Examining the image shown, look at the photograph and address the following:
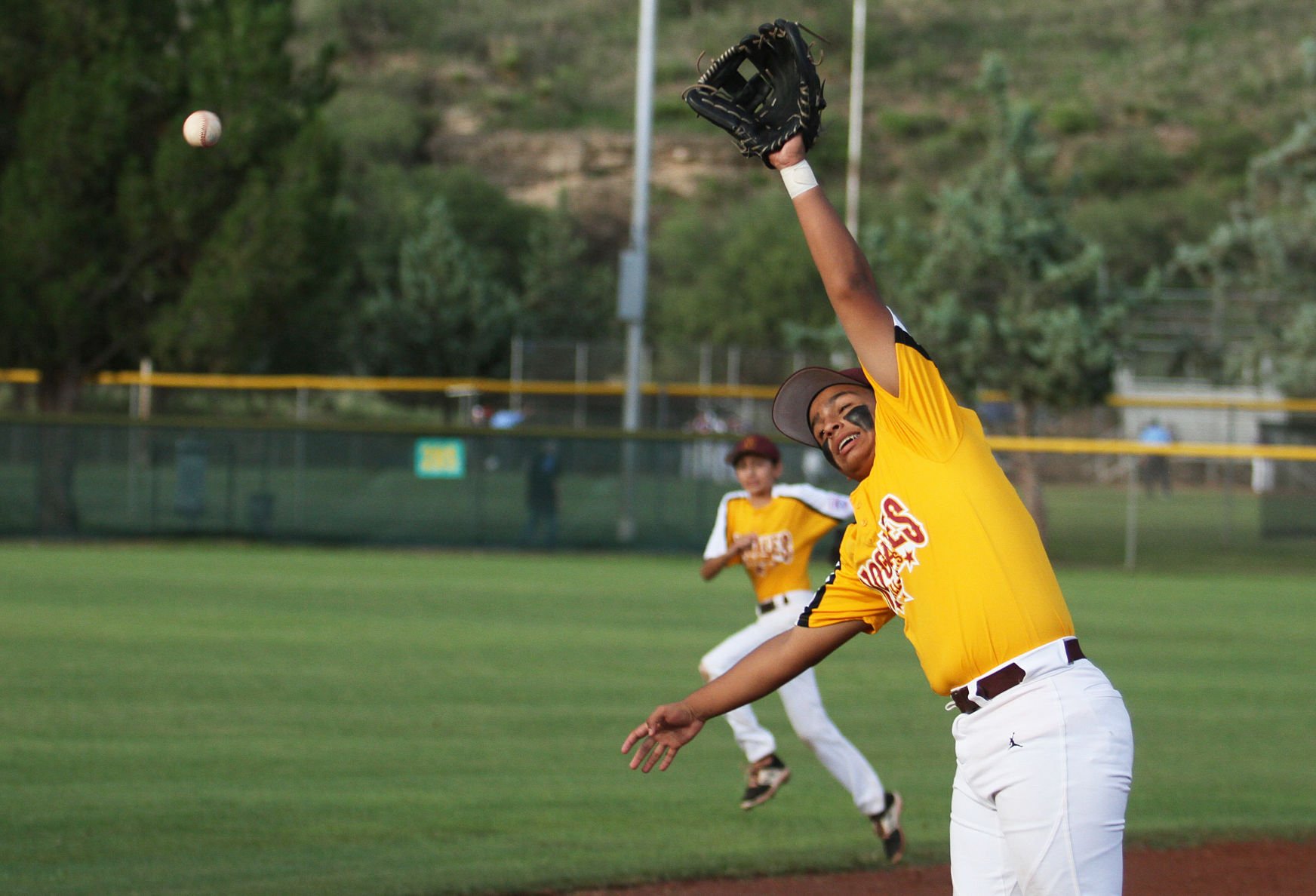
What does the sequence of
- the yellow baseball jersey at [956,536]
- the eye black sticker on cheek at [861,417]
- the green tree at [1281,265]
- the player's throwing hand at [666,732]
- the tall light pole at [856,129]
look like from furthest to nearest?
the tall light pole at [856,129], the green tree at [1281,265], the player's throwing hand at [666,732], the eye black sticker on cheek at [861,417], the yellow baseball jersey at [956,536]

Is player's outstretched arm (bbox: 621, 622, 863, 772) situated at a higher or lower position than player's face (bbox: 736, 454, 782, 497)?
lower

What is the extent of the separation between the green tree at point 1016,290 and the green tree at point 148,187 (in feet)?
37.2

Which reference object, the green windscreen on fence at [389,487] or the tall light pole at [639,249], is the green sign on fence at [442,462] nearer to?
the green windscreen on fence at [389,487]

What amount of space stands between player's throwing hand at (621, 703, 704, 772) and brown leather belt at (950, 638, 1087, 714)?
2.37 feet

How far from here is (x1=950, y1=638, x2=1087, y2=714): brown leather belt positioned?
325cm

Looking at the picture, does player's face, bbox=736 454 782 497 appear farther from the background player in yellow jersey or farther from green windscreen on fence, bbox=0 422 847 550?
green windscreen on fence, bbox=0 422 847 550

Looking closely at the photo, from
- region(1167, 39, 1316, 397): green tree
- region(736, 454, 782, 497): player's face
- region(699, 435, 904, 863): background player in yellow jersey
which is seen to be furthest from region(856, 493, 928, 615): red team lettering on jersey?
region(1167, 39, 1316, 397): green tree

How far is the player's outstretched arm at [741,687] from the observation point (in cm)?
373

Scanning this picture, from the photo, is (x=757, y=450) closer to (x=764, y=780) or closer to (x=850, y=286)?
(x=764, y=780)

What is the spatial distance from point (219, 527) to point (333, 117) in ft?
261

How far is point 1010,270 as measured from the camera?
27375 millimetres

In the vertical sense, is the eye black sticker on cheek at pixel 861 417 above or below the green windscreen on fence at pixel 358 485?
above

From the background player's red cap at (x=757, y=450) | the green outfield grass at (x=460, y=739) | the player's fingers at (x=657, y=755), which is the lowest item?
the green outfield grass at (x=460, y=739)

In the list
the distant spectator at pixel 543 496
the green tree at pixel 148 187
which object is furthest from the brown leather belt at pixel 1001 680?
the green tree at pixel 148 187
